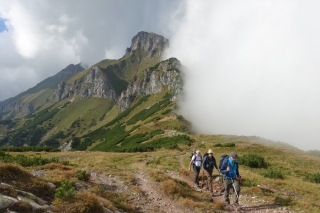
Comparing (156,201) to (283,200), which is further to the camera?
(283,200)

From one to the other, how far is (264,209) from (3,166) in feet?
47.5

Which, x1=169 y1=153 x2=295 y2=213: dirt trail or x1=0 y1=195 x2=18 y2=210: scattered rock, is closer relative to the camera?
x1=0 y1=195 x2=18 y2=210: scattered rock

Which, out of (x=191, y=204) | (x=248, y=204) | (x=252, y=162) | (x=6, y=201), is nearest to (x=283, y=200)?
(x=248, y=204)

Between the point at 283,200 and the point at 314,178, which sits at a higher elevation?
the point at 283,200

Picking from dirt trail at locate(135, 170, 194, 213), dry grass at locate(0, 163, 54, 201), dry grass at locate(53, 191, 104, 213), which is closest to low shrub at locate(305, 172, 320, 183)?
dirt trail at locate(135, 170, 194, 213)

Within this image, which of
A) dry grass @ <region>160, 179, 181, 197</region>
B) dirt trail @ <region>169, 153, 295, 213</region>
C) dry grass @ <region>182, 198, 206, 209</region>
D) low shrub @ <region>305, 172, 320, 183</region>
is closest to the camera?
dry grass @ <region>182, 198, 206, 209</region>

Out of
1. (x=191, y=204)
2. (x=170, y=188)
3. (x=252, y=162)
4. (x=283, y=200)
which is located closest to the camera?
(x=191, y=204)

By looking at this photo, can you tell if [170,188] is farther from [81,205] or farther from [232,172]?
[81,205]

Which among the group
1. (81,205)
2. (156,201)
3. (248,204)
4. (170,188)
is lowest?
(248,204)

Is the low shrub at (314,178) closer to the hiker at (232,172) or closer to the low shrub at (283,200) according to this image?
the low shrub at (283,200)

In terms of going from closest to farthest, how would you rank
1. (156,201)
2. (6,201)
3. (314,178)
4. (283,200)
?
1. (6,201)
2. (156,201)
3. (283,200)
4. (314,178)

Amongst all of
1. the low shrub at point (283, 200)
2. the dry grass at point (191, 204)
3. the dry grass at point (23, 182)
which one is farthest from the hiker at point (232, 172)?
the dry grass at point (23, 182)

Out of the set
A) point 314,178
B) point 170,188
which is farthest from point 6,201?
point 314,178

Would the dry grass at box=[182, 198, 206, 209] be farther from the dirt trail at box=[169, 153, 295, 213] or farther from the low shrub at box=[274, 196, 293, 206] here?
the low shrub at box=[274, 196, 293, 206]
